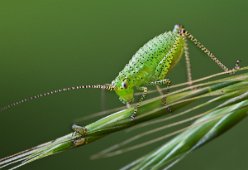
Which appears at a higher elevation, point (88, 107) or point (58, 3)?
point (58, 3)

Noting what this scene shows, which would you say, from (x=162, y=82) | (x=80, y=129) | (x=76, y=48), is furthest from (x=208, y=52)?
(x=76, y=48)

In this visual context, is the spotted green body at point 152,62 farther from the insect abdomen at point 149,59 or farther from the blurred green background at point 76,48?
the blurred green background at point 76,48

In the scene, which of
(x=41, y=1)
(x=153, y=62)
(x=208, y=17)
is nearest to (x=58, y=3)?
(x=41, y=1)

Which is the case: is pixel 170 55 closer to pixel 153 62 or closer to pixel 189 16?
pixel 153 62

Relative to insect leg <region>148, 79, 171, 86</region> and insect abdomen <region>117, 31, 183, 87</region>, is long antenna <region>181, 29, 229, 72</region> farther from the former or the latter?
insect leg <region>148, 79, 171, 86</region>

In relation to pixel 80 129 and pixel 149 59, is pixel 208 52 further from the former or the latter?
pixel 80 129

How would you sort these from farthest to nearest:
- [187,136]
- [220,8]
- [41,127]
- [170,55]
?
[41,127] < [220,8] < [170,55] < [187,136]

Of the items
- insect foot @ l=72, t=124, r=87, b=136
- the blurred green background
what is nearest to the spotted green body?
insect foot @ l=72, t=124, r=87, b=136
